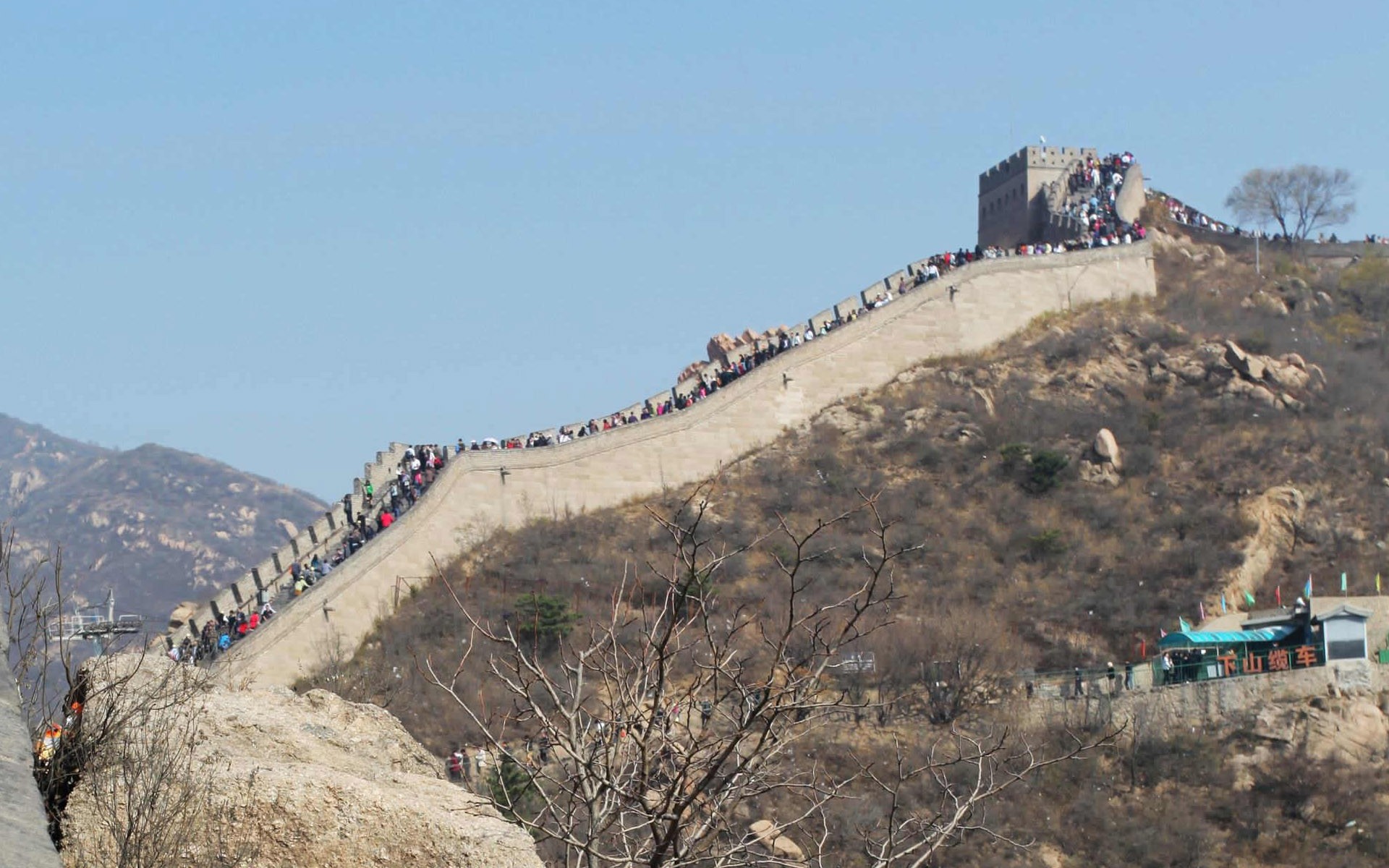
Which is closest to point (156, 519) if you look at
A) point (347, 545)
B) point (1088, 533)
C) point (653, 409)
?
point (653, 409)

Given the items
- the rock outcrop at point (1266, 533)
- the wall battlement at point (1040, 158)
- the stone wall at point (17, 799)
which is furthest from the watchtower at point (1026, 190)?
the stone wall at point (17, 799)

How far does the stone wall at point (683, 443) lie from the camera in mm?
34688

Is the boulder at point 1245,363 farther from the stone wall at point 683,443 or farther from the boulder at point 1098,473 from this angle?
the boulder at point 1098,473

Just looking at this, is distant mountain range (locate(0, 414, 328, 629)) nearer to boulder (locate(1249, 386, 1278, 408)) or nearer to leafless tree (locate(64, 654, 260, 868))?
boulder (locate(1249, 386, 1278, 408))

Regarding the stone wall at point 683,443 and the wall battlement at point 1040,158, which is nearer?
the stone wall at point 683,443

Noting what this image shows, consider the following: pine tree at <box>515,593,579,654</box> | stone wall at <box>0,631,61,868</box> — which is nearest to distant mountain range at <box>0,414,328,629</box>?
pine tree at <box>515,593,579,654</box>

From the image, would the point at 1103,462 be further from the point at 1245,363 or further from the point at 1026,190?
the point at 1026,190

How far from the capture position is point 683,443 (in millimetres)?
41719

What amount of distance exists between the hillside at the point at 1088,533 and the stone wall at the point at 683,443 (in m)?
0.53

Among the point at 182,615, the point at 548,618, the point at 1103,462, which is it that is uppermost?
the point at 1103,462

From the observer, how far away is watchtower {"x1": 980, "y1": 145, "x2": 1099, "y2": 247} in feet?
182

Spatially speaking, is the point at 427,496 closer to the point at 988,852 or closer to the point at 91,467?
the point at 988,852

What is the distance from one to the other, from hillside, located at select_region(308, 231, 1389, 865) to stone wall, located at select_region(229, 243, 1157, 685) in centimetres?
53

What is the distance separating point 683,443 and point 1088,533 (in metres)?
9.39
